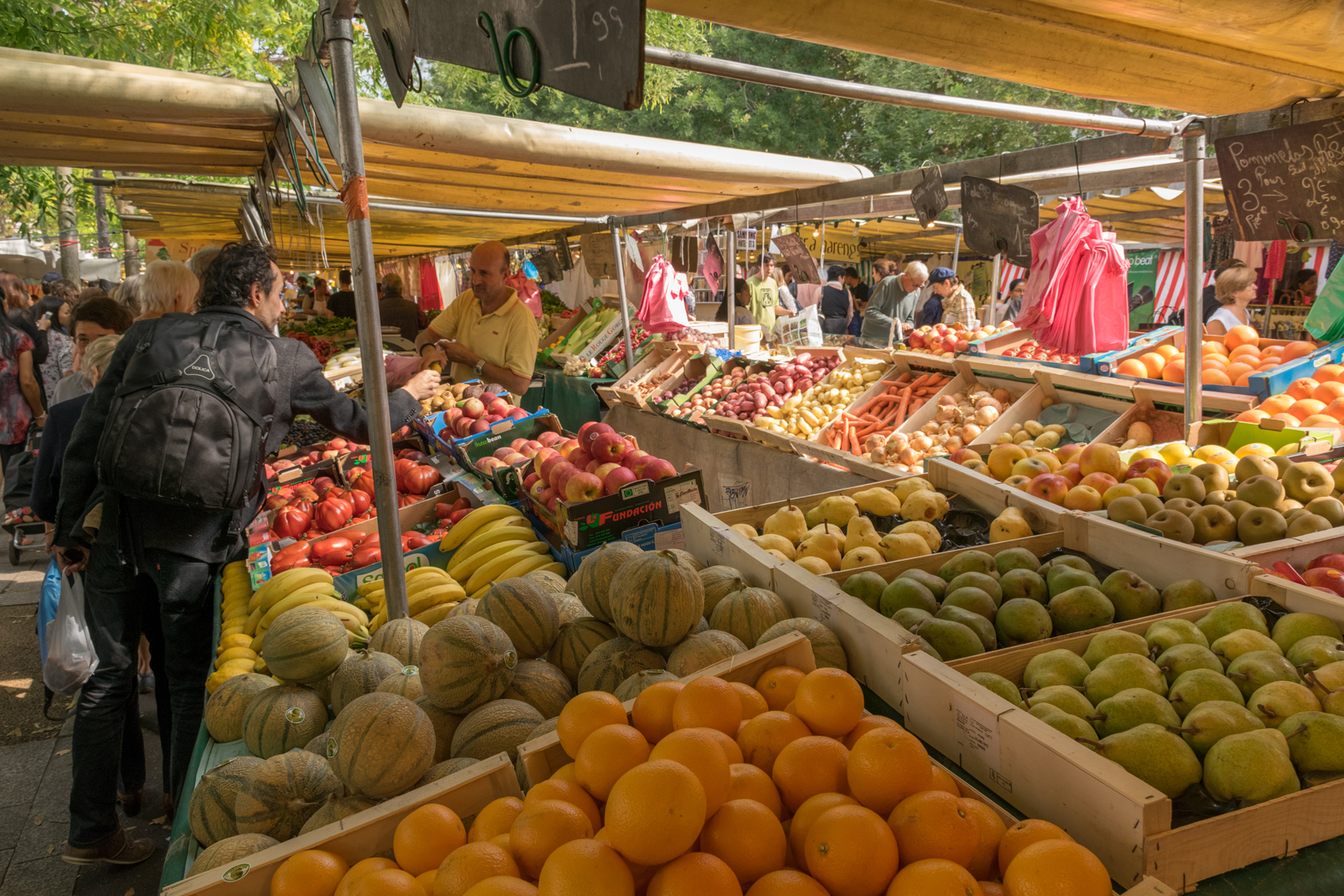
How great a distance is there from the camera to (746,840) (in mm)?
1233

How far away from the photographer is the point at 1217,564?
2107 millimetres

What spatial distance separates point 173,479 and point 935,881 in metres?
2.73

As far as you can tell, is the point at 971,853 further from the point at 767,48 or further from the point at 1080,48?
the point at 767,48

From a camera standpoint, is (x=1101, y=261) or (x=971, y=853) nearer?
(x=971, y=853)

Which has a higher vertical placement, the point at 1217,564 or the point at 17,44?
the point at 17,44

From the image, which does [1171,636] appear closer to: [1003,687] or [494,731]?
[1003,687]

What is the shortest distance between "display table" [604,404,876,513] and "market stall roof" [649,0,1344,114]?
219 centimetres

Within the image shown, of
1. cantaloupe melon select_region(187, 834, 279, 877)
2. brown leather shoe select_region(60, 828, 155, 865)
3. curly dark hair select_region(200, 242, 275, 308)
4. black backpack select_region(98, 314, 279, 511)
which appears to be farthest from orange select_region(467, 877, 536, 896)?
brown leather shoe select_region(60, 828, 155, 865)

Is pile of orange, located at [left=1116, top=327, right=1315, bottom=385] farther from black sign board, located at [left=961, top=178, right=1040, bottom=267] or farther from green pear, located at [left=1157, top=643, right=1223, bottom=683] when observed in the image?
green pear, located at [left=1157, top=643, right=1223, bottom=683]

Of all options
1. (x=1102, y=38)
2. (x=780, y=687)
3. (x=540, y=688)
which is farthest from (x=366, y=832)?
(x=1102, y=38)

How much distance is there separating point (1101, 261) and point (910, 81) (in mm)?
16221

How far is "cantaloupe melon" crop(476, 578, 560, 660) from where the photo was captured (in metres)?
2.03

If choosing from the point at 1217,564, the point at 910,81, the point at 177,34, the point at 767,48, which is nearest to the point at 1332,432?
the point at 1217,564

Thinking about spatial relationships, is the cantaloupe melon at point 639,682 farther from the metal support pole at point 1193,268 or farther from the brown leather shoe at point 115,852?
the metal support pole at point 1193,268
